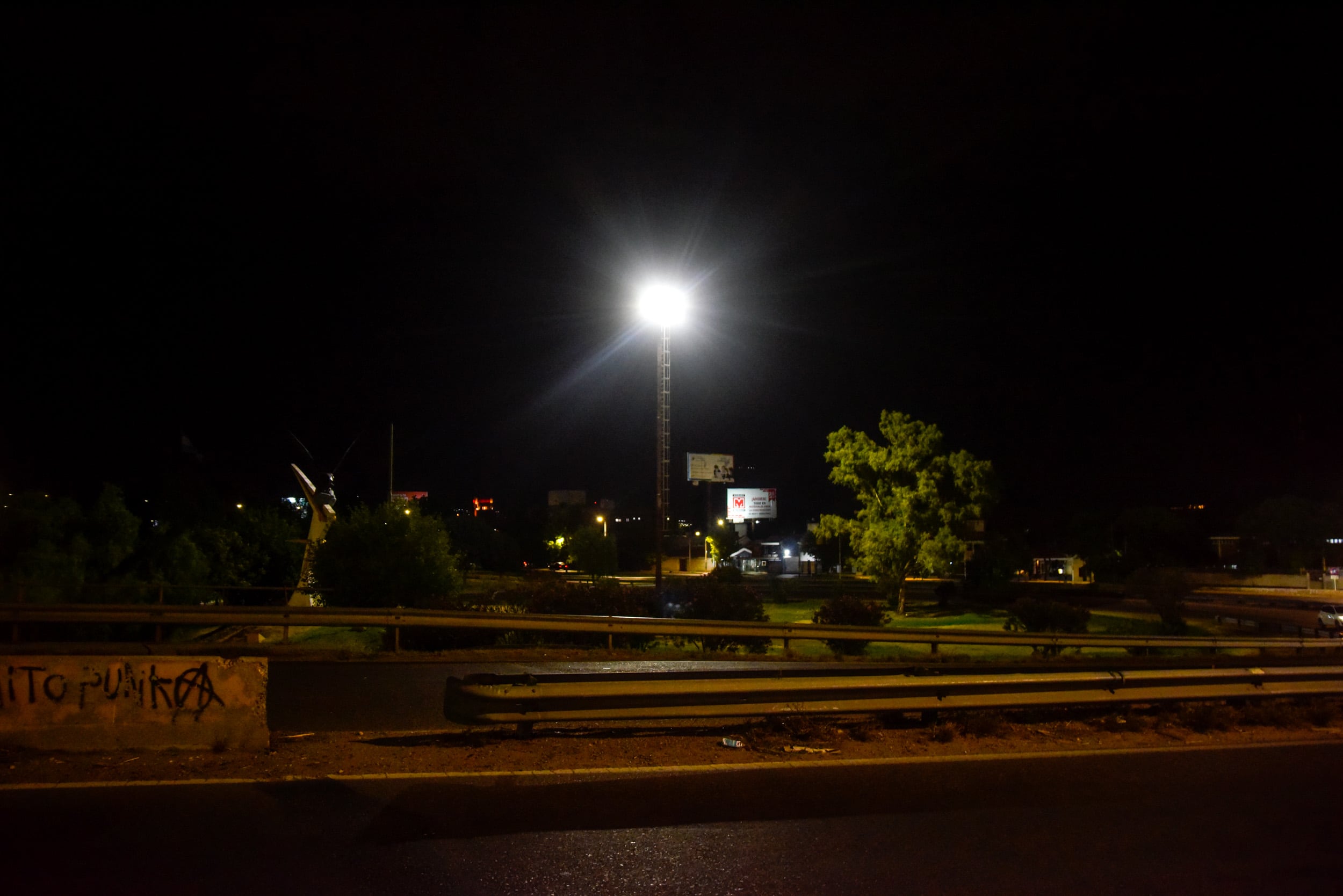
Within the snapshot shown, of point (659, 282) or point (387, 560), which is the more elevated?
point (659, 282)

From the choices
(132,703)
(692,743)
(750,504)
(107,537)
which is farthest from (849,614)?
(750,504)

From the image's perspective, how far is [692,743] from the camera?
30.2 feet

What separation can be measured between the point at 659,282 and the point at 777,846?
51.0 feet

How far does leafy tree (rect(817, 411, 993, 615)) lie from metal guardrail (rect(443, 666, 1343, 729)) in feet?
102

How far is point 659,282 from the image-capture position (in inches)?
803

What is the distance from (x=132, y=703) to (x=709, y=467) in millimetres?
122501

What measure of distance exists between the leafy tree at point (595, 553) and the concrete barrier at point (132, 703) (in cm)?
4222

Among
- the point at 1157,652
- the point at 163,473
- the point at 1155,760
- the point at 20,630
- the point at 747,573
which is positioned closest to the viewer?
the point at 1155,760

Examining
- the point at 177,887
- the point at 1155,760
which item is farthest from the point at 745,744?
the point at 177,887

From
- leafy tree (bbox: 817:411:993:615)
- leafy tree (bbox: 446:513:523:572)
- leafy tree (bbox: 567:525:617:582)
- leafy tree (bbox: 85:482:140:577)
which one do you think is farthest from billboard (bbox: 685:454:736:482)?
leafy tree (bbox: 85:482:140:577)

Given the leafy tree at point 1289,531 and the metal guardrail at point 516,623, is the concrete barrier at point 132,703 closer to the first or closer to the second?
the metal guardrail at point 516,623

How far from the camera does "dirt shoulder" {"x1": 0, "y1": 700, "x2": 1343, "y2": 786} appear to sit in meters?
7.79

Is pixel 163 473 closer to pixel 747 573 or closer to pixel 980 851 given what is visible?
pixel 747 573

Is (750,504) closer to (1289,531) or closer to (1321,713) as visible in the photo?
(1289,531)
